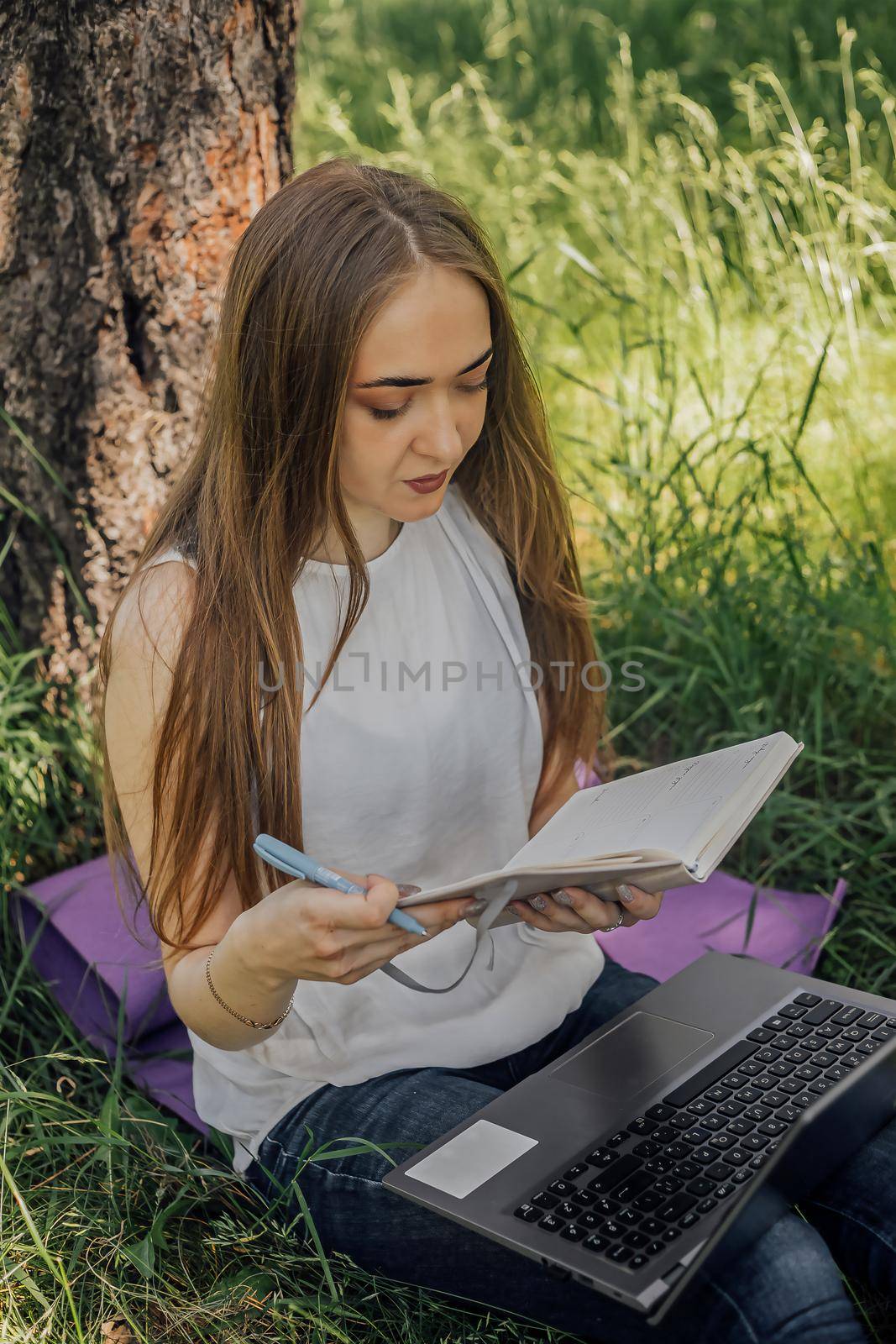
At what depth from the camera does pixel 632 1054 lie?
5.14ft

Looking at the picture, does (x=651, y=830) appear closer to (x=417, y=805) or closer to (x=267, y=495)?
(x=417, y=805)

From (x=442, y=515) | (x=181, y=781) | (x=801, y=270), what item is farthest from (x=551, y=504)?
(x=801, y=270)

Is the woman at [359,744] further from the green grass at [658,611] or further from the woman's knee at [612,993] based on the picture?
the green grass at [658,611]

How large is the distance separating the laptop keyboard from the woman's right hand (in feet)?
0.95

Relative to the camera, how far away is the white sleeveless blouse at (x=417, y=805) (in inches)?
62.9

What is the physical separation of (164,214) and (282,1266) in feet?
5.43

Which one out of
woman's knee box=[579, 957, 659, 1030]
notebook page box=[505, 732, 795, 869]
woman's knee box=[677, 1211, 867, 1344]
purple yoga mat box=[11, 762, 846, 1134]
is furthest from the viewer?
purple yoga mat box=[11, 762, 846, 1134]

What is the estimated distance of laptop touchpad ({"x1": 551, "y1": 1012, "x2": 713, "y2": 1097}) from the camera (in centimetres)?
151

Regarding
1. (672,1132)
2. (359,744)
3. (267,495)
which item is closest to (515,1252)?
(672,1132)

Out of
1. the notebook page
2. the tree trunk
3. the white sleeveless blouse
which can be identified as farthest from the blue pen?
the tree trunk

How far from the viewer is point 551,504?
1.82 meters

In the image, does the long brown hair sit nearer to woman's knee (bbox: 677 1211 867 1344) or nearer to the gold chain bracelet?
the gold chain bracelet

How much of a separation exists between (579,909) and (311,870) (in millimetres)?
330

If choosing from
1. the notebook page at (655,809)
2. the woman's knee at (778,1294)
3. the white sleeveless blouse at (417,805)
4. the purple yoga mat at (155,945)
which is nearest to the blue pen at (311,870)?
the notebook page at (655,809)
